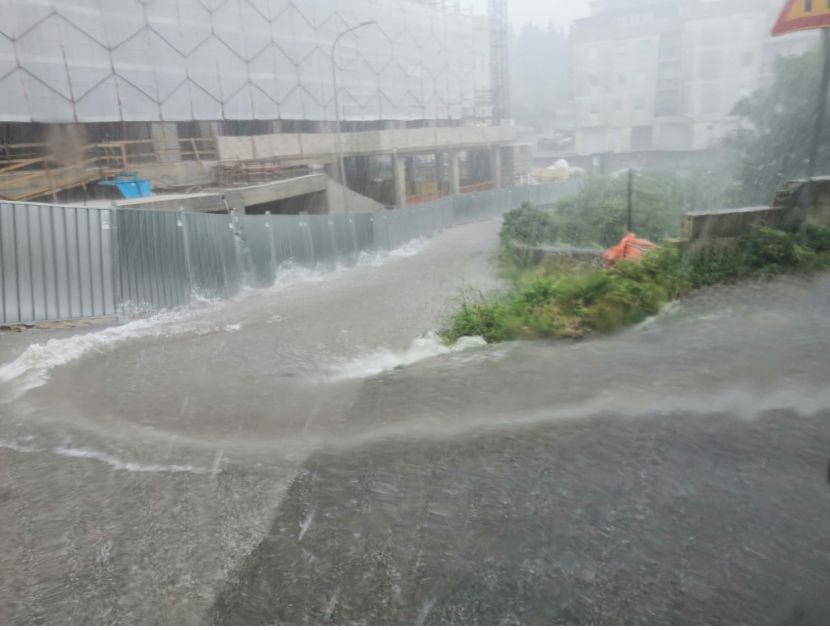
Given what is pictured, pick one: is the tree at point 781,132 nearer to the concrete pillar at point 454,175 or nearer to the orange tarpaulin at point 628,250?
the orange tarpaulin at point 628,250

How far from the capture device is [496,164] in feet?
164

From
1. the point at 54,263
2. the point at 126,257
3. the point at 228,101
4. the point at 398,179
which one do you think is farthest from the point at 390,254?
the point at 398,179

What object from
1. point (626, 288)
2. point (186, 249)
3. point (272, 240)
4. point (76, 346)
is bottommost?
point (76, 346)

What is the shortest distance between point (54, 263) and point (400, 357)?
22.7 ft

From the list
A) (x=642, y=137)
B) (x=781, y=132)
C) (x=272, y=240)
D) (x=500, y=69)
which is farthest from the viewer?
(x=500, y=69)

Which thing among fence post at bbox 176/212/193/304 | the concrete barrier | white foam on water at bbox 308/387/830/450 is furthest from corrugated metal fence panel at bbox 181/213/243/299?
the concrete barrier

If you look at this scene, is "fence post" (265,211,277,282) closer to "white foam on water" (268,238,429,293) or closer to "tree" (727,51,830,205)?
"white foam on water" (268,238,429,293)

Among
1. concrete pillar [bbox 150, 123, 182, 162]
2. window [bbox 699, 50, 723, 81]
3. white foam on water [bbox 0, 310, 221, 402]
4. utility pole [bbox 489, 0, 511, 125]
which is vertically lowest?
white foam on water [bbox 0, 310, 221, 402]

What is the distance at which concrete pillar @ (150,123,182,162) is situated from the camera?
94.4 feet

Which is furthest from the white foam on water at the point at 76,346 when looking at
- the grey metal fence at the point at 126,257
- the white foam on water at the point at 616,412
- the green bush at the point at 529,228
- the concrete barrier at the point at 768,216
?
the green bush at the point at 529,228

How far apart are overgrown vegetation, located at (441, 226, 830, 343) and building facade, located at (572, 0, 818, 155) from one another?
12.6 m

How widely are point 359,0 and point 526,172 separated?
1999cm

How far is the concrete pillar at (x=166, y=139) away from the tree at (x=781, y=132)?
22168 millimetres

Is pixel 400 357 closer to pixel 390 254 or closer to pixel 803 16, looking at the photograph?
pixel 803 16
